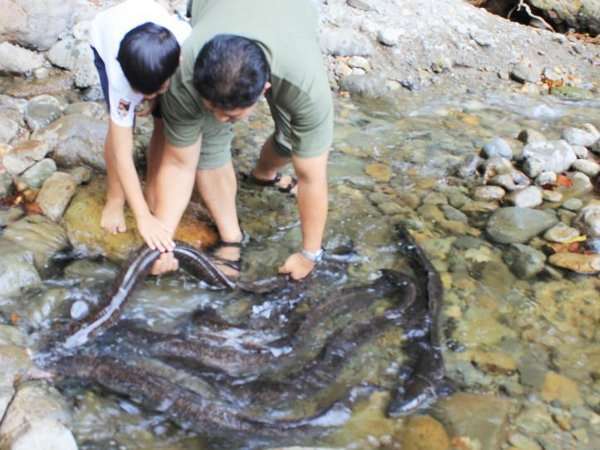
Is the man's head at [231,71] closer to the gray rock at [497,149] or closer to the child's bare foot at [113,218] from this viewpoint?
the child's bare foot at [113,218]

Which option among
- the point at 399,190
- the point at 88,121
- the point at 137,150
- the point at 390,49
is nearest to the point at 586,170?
the point at 399,190

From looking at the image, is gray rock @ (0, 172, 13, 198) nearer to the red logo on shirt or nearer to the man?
the man

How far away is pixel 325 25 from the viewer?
699 centimetres

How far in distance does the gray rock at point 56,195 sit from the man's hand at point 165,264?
80cm

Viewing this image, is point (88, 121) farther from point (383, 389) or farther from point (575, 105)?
point (575, 105)

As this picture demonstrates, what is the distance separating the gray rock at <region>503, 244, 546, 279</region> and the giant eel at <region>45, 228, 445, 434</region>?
554mm

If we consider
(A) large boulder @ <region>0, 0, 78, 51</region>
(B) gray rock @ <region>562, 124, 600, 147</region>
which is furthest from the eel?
(B) gray rock @ <region>562, 124, 600, 147</region>

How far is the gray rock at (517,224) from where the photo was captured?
178 inches

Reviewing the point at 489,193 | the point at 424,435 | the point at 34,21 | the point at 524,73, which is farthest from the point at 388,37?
the point at 424,435

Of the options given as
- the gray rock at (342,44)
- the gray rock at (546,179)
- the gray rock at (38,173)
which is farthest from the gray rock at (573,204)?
the gray rock at (38,173)

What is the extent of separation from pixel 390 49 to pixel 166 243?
429 centimetres

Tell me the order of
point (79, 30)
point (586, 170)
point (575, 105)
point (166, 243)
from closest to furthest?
point (166, 243) < point (586, 170) < point (79, 30) < point (575, 105)

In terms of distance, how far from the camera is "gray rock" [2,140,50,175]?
446 cm

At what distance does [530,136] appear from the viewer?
19.1 feet
